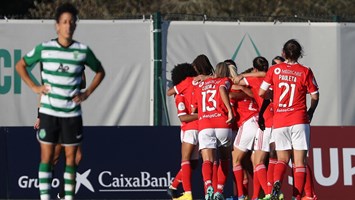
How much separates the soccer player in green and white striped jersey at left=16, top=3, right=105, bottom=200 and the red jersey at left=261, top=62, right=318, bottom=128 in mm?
3179

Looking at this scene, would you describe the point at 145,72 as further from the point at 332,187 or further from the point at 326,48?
the point at 332,187

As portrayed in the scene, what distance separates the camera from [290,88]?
48.1ft

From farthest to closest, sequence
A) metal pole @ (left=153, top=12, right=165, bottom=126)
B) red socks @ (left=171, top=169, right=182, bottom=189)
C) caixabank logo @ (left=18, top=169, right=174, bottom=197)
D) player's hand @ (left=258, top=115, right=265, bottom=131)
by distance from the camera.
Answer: metal pole @ (left=153, top=12, right=165, bottom=126) → caixabank logo @ (left=18, top=169, right=174, bottom=197) → red socks @ (left=171, top=169, right=182, bottom=189) → player's hand @ (left=258, top=115, right=265, bottom=131)

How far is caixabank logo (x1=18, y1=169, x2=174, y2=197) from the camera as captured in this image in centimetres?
1817

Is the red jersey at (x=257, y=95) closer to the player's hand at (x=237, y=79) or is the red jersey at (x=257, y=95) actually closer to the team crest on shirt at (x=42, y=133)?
the player's hand at (x=237, y=79)

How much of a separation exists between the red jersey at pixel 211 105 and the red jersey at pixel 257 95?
548mm

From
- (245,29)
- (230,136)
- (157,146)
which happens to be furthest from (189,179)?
(245,29)

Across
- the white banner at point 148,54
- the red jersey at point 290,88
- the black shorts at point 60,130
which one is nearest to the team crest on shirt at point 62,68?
the black shorts at point 60,130

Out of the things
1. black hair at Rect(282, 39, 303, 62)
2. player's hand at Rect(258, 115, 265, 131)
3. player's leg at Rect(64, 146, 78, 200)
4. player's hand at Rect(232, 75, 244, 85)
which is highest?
black hair at Rect(282, 39, 303, 62)

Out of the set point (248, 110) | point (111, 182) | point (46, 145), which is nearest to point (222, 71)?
point (248, 110)

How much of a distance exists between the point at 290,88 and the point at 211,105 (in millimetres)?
1433

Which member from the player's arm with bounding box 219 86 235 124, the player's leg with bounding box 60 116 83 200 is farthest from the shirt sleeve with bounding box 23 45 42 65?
the player's arm with bounding box 219 86 235 124

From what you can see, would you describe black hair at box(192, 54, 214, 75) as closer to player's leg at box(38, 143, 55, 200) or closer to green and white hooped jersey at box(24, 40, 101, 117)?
green and white hooped jersey at box(24, 40, 101, 117)

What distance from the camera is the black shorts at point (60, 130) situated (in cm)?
1215
